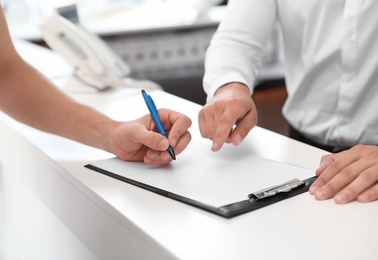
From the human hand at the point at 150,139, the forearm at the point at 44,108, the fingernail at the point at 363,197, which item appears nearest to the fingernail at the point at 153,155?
the human hand at the point at 150,139

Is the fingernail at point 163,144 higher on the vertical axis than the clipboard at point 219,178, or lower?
higher

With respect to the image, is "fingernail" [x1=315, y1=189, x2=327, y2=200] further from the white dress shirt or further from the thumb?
the white dress shirt

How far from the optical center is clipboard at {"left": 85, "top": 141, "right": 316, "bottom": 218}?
881mm

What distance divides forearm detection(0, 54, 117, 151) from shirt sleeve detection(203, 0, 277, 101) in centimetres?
37

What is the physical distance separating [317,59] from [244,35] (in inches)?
7.6

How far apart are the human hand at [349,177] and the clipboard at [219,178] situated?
31 millimetres

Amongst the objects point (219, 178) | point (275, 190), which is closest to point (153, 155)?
point (219, 178)

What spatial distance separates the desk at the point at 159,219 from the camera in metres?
0.76

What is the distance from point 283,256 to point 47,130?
0.66m

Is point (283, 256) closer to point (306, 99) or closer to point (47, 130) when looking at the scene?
point (47, 130)

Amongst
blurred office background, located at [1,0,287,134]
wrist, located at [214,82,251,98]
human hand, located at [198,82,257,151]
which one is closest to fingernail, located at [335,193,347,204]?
human hand, located at [198,82,257,151]

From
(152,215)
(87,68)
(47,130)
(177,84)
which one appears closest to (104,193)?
(152,215)

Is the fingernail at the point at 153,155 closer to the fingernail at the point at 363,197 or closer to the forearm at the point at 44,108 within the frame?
the forearm at the point at 44,108

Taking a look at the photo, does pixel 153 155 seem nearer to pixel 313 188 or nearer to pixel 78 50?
pixel 313 188
